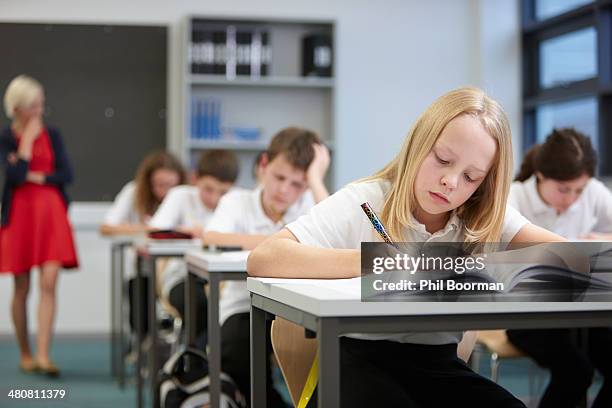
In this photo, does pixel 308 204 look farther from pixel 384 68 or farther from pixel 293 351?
pixel 384 68

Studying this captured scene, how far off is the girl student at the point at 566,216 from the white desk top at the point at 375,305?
144 cm

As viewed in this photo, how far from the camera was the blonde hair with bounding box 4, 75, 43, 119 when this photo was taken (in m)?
2.49

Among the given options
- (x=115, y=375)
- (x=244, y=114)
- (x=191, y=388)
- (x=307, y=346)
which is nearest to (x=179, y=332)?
(x=115, y=375)

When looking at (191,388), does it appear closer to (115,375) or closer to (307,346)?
(307,346)

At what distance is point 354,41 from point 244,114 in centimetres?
89

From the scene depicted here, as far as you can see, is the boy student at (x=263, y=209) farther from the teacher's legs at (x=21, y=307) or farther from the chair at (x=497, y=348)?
the teacher's legs at (x=21, y=307)

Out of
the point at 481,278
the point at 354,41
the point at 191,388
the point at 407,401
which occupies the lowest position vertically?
the point at 191,388

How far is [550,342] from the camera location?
2738mm

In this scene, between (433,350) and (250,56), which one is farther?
(250,56)

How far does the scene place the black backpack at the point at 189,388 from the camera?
2.42 metres

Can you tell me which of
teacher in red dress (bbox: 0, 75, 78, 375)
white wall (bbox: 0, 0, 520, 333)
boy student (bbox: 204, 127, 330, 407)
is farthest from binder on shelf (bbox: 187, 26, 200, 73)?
boy student (bbox: 204, 127, 330, 407)

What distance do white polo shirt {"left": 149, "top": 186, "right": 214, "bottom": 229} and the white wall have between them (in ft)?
5.99

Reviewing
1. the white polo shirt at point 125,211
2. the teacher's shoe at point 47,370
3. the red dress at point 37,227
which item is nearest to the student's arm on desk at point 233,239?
the teacher's shoe at point 47,370

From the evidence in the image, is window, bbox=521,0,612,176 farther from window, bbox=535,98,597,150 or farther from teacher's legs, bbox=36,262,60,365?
teacher's legs, bbox=36,262,60,365
